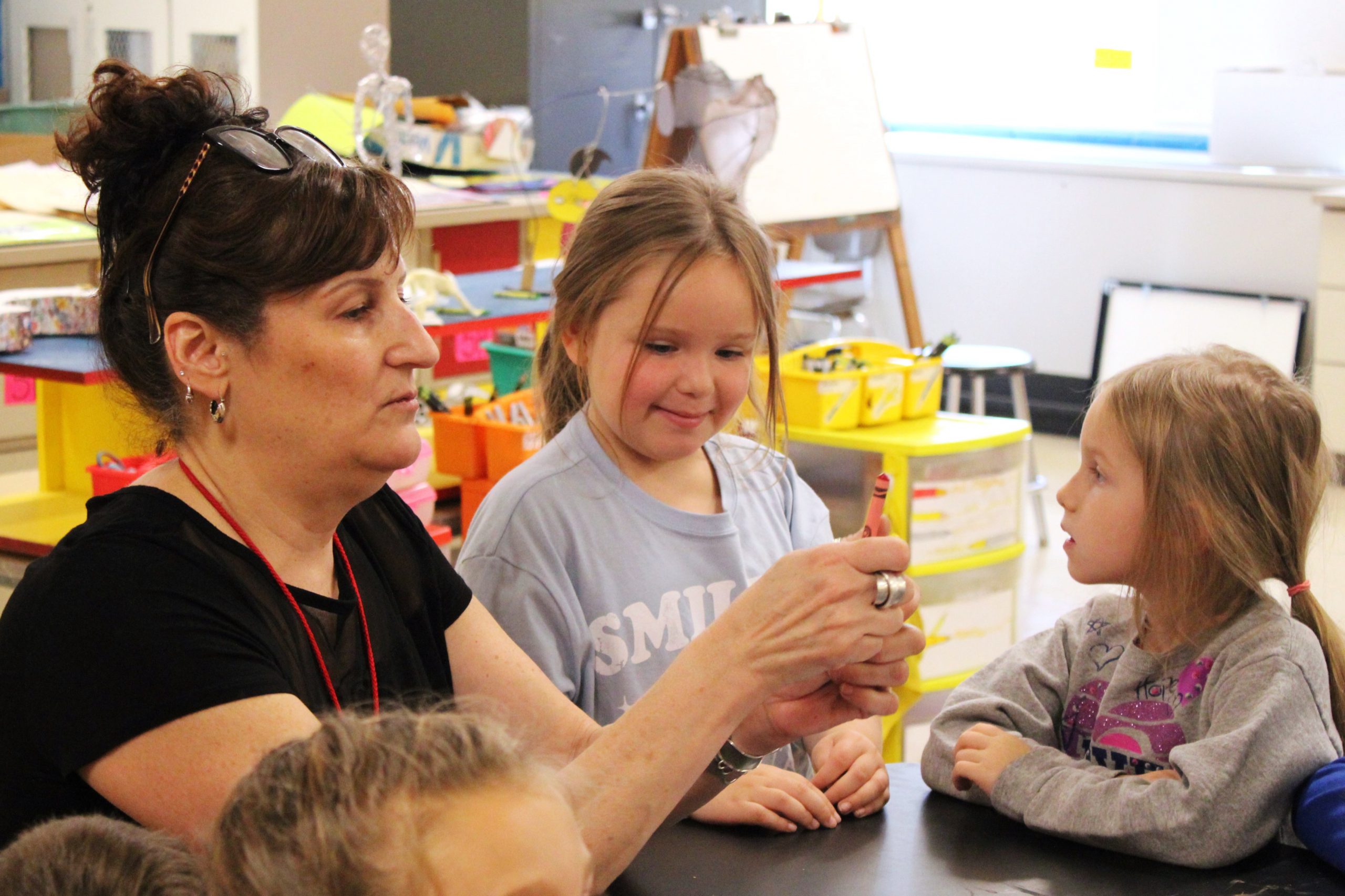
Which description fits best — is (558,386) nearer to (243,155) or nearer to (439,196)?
(243,155)

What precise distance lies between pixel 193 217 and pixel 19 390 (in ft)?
10.1

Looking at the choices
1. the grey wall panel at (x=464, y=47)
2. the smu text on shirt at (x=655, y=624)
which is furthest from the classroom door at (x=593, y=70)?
the smu text on shirt at (x=655, y=624)

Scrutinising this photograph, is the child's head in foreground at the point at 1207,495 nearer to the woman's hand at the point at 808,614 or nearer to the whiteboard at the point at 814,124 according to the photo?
the woman's hand at the point at 808,614

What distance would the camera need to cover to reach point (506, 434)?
2.70 metres

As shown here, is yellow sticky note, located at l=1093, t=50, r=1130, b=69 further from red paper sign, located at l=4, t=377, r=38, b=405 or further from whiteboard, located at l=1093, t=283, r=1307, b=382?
red paper sign, located at l=4, t=377, r=38, b=405

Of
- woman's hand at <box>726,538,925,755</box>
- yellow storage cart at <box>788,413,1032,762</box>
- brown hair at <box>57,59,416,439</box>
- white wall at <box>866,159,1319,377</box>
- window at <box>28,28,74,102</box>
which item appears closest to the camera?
brown hair at <box>57,59,416,439</box>

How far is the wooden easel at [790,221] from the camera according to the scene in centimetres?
395

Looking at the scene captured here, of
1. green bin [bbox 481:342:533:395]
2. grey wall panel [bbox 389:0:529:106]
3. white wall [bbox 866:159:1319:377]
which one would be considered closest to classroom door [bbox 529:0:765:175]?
grey wall panel [bbox 389:0:529:106]

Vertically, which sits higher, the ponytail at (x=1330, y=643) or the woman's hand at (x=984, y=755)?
the ponytail at (x=1330, y=643)

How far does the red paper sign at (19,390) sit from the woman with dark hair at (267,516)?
2.91 m

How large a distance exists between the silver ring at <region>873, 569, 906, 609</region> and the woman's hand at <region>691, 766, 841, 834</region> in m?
0.20

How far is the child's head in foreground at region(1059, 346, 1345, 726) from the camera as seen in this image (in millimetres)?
1269

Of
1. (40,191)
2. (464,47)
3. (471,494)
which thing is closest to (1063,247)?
(464,47)

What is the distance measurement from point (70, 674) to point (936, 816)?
71cm
